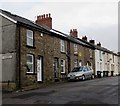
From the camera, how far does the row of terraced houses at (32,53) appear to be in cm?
2278

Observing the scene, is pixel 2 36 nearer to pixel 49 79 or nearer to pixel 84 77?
pixel 49 79

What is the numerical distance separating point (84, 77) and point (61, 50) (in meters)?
4.13

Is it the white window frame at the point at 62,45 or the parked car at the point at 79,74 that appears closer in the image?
the parked car at the point at 79,74

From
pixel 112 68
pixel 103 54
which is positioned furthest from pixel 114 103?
pixel 112 68

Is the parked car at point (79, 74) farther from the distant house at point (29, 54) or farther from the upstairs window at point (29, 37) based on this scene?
the upstairs window at point (29, 37)

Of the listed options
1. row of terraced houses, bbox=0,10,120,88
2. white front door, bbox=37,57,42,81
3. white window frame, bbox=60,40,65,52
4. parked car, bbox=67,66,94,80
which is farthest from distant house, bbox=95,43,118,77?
white front door, bbox=37,57,42,81

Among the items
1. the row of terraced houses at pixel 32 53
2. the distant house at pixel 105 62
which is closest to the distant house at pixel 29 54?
the row of terraced houses at pixel 32 53

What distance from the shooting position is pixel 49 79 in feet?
89.8

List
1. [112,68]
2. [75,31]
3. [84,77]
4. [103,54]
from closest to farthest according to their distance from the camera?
[84,77] → [75,31] → [103,54] → [112,68]

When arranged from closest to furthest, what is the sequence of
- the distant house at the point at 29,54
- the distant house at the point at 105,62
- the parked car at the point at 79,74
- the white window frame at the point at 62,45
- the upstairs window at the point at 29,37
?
the distant house at the point at 29,54 < the upstairs window at the point at 29,37 < the parked car at the point at 79,74 < the white window frame at the point at 62,45 < the distant house at the point at 105,62

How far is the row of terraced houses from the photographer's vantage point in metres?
22.8

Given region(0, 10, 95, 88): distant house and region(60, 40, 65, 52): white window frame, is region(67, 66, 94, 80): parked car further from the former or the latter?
region(60, 40, 65, 52): white window frame

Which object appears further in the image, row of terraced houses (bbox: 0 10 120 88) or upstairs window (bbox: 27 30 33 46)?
upstairs window (bbox: 27 30 33 46)

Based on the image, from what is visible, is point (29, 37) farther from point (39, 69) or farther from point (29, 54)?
point (39, 69)
